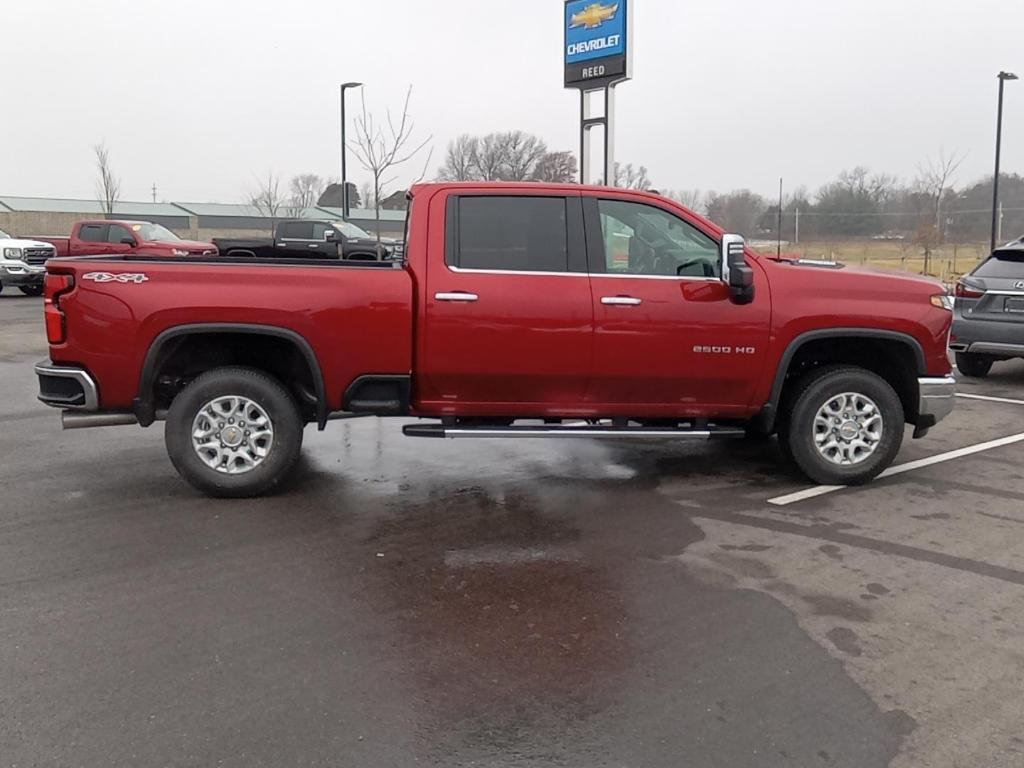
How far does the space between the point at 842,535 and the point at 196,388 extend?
4103mm

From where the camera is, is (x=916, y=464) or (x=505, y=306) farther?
(x=916, y=464)

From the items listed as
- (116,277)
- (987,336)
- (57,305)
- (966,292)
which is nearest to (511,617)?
(116,277)

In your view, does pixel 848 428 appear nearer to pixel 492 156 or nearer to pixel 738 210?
pixel 738 210

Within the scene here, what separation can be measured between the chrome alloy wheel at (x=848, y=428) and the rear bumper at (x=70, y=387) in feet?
15.8

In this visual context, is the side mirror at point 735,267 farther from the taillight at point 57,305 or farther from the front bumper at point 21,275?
the front bumper at point 21,275

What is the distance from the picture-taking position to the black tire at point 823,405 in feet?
20.0

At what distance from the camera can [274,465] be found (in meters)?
5.70

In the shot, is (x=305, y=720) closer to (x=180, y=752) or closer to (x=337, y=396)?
(x=180, y=752)

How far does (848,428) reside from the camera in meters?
6.12

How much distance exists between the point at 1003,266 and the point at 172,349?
29.5 ft

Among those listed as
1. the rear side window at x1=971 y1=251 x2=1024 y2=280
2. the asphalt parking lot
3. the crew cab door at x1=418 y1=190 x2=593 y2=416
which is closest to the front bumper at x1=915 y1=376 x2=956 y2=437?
the asphalt parking lot

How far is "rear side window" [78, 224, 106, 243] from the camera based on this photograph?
22.5m

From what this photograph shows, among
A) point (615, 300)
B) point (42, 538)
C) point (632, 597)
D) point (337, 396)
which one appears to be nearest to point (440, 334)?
point (337, 396)

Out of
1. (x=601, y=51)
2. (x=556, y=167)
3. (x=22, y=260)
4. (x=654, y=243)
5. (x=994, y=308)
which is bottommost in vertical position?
(x=994, y=308)
